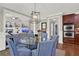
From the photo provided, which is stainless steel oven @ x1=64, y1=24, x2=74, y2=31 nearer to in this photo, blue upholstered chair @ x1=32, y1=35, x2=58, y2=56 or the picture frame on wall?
the picture frame on wall

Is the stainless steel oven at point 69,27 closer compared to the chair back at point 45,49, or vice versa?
the chair back at point 45,49

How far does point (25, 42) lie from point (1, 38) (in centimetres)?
65

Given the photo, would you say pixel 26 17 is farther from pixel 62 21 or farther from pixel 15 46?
pixel 62 21

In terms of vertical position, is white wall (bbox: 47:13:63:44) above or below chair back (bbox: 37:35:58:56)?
above

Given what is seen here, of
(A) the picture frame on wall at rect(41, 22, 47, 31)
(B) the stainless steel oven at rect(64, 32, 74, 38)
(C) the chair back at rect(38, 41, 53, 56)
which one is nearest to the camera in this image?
(C) the chair back at rect(38, 41, 53, 56)

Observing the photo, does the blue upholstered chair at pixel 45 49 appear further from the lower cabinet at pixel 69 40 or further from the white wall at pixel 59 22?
the lower cabinet at pixel 69 40

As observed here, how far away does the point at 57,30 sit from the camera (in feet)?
12.0

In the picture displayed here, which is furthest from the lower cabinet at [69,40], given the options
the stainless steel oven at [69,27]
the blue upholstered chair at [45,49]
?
the blue upholstered chair at [45,49]

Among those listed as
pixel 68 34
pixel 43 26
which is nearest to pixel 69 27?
pixel 68 34

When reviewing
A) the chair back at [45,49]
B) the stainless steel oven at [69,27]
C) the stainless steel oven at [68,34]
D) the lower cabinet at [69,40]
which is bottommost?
the chair back at [45,49]

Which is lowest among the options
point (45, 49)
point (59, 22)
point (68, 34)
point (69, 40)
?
point (45, 49)

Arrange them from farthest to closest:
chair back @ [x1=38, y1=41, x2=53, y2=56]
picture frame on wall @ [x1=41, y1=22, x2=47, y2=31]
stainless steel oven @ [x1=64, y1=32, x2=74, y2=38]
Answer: stainless steel oven @ [x1=64, y1=32, x2=74, y2=38] < picture frame on wall @ [x1=41, y1=22, x2=47, y2=31] < chair back @ [x1=38, y1=41, x2=53, y2=56]

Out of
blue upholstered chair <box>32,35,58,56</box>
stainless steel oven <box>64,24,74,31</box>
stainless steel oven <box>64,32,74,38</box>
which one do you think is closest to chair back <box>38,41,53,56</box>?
blue upholstered chair <box>32,35,58,56</box>

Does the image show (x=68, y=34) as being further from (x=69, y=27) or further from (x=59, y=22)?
(x=59, y=22)
